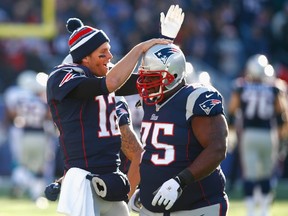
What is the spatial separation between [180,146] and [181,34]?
10759 millimetres

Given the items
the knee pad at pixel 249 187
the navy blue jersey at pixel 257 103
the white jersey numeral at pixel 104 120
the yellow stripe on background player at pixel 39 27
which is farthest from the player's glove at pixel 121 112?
the yellow stripe on background player at pixel 39 27

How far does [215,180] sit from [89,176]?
0.74m

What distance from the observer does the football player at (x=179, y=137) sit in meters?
4.57

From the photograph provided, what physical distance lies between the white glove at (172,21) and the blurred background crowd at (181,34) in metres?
9.12

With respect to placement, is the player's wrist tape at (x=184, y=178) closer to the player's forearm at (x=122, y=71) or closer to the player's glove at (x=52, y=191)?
the player's forearm at (x=122, y=71)

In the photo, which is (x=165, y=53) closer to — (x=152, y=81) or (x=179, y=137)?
(x=152, y=81)

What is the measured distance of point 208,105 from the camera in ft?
15.0

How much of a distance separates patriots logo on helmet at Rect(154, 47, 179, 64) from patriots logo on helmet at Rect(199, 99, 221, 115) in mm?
334

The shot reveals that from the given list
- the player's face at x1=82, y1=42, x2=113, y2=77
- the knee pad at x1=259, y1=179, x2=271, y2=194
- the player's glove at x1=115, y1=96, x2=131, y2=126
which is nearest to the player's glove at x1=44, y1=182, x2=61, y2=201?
the player's glove at x1=115, y1=96, x2=131, y2=126

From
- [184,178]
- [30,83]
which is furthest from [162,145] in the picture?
[30,83]

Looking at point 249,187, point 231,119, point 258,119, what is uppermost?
point 258,119

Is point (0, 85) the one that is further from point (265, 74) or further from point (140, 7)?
point (265, 74)

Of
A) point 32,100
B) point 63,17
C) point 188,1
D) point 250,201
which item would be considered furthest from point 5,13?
point 250,201

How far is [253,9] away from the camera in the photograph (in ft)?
52.5
